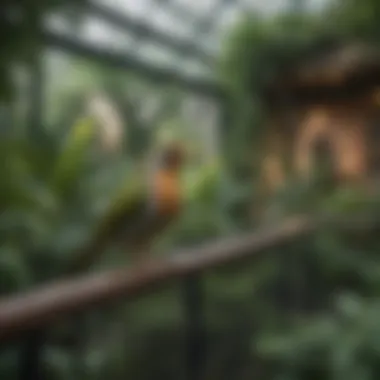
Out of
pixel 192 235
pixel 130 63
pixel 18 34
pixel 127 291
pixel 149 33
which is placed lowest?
pixel 192 235

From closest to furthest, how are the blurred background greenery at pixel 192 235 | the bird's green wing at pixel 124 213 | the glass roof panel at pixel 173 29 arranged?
the bird's green wing at pixel 124 213
the blurred background greenery at pixel 192 235
the glass roof panel at pixel 173 29

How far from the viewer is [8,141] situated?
2904 mm

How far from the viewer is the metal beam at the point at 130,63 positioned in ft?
17.0

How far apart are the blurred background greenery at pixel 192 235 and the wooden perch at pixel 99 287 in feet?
0.28

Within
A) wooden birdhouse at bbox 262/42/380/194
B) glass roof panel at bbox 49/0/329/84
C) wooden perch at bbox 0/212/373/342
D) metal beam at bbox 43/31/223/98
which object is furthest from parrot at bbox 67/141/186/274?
wooden birdhouse at bbox 262/42/380/194

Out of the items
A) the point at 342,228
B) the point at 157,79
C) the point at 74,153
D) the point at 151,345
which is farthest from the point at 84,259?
the point at 157,79

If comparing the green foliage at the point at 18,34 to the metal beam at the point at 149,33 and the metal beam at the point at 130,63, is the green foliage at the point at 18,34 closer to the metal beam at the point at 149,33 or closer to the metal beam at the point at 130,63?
the metal beam at the point at 130,63

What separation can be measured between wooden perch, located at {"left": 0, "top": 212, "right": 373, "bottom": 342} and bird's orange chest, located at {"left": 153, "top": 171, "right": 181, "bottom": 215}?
14 cm

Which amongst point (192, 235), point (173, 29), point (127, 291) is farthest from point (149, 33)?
point (127, 291)

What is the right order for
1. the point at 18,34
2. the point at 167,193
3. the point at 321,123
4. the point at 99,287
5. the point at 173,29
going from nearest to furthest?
the point at 99,287 < the point at 167,193 < the point at 18,34 < the point at 321,123 < the point at 173,29

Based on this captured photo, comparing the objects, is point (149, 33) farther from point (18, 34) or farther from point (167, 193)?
point (167, 193)

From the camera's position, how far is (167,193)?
5.72 ft

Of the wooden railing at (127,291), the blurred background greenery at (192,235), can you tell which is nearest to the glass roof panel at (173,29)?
the blurred background greenery at (192,235)

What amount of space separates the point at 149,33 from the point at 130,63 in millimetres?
416
